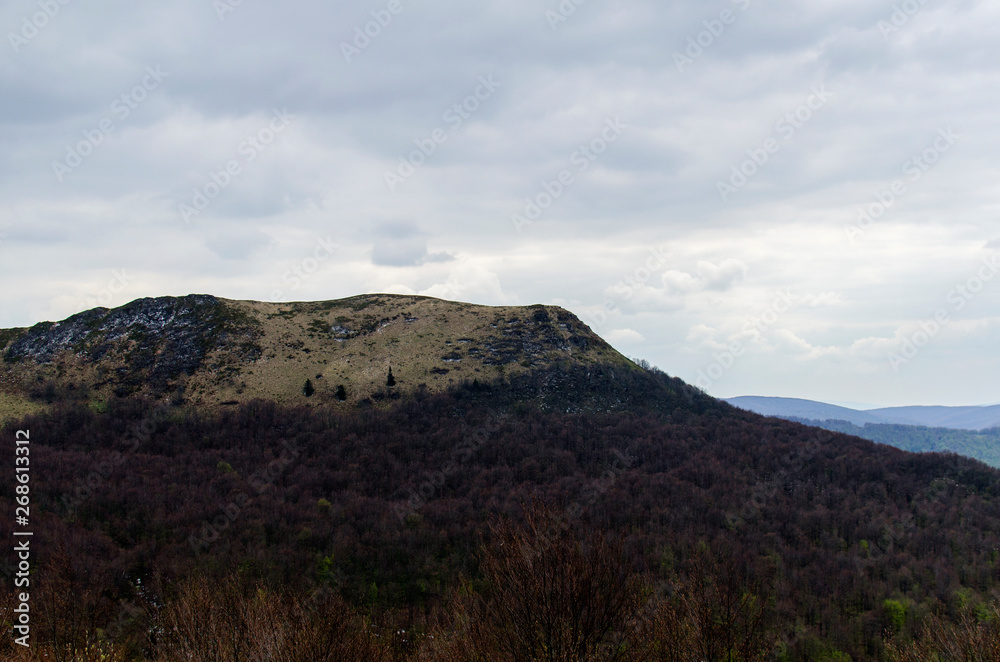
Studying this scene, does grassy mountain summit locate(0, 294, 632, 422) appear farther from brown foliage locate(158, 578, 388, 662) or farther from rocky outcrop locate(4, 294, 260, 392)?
brown foliage locate(158, 578, 388, 662)

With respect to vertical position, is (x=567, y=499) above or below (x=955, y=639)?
below

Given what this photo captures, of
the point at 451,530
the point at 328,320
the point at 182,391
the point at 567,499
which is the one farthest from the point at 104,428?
the point at 567,499

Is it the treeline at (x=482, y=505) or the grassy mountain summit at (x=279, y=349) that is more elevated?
the grassy mountain summit at (x=279, y=349)

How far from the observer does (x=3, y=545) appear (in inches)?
2132

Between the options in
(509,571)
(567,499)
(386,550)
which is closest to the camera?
(509,571)

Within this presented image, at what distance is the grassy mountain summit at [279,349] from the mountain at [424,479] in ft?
2.09

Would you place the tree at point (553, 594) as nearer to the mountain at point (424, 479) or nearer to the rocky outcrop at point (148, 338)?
the mountain at point (424, 479)

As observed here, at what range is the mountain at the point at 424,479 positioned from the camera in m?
57.5

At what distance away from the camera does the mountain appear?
57.5 m

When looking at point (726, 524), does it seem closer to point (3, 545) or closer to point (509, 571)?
point (509, 571)

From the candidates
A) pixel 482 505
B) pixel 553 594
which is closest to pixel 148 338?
pixel 482 505

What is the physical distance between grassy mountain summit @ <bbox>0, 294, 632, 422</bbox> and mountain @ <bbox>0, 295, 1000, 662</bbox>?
64 centimetres

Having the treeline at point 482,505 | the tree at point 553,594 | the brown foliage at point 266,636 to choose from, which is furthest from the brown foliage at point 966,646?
the brown foliage at point 266,636

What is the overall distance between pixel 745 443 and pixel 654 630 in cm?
10122
